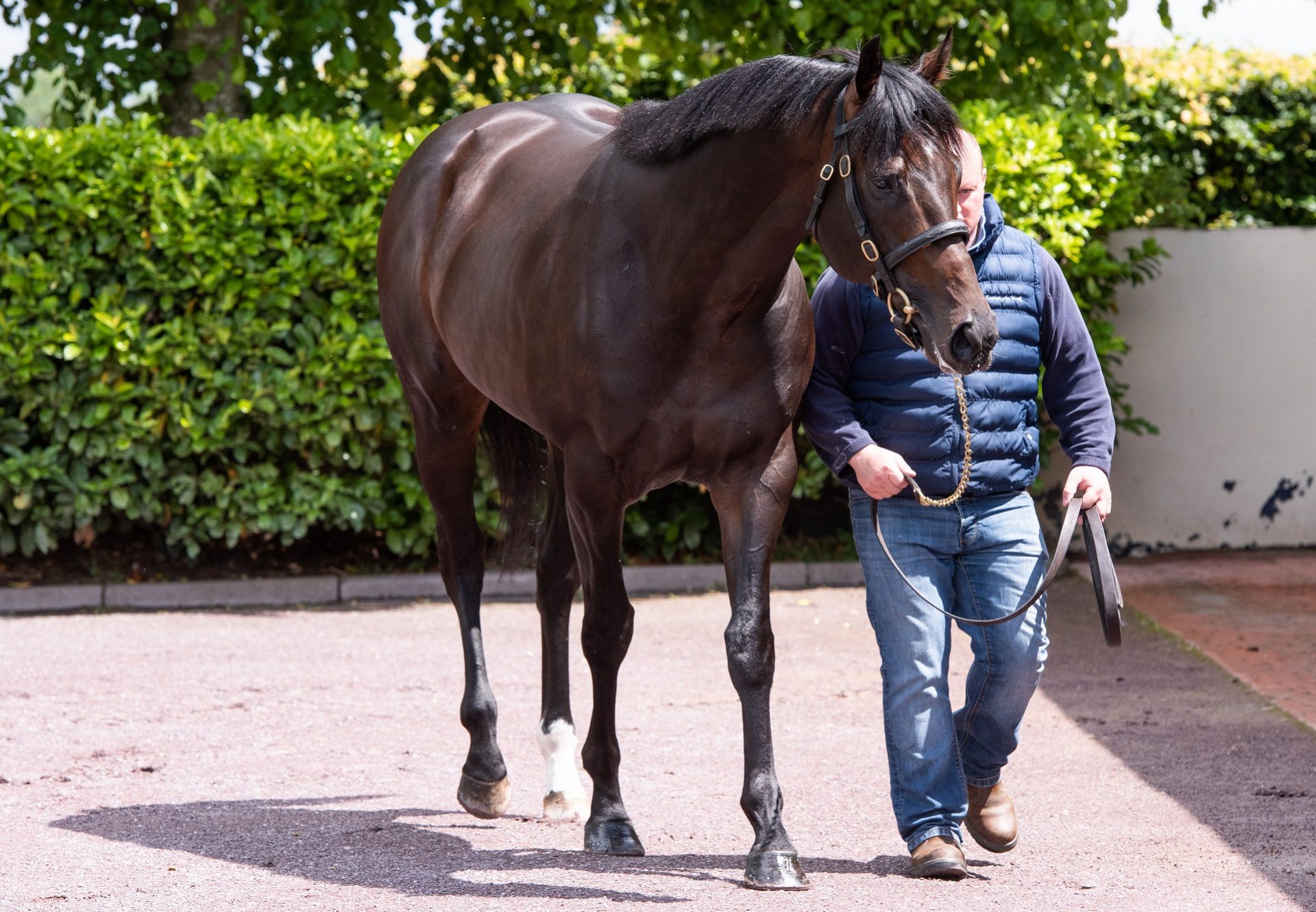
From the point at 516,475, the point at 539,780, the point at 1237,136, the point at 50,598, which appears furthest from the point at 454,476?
the point at 1237,136

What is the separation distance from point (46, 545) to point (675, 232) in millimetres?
5698

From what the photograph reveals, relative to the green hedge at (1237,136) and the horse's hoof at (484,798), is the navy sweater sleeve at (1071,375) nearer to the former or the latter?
the horse's hoof at (484,798)

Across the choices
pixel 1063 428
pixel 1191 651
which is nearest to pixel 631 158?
pixel 1063 428

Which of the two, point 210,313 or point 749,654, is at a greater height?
point 210,313

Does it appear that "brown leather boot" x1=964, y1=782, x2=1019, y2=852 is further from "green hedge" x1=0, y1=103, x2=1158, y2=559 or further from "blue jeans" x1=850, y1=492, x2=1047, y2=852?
"green hedge" x1=0, y1=103, x2=1158, y2=559

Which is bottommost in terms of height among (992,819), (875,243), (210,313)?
(992,819)

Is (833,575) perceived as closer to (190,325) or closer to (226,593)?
(226,593)

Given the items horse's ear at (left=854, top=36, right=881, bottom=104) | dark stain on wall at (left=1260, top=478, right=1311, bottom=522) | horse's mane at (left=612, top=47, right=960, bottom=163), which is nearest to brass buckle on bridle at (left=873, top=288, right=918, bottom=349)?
horse's mane at (left=612, top=47, right=960, bottom=163)

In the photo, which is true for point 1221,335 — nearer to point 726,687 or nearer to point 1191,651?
point 1191,651

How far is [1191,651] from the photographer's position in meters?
6.69

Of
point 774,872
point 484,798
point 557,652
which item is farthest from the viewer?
point 557,652

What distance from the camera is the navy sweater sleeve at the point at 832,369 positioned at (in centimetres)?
377

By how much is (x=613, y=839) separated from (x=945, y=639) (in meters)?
1.02

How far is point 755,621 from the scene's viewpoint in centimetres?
374
